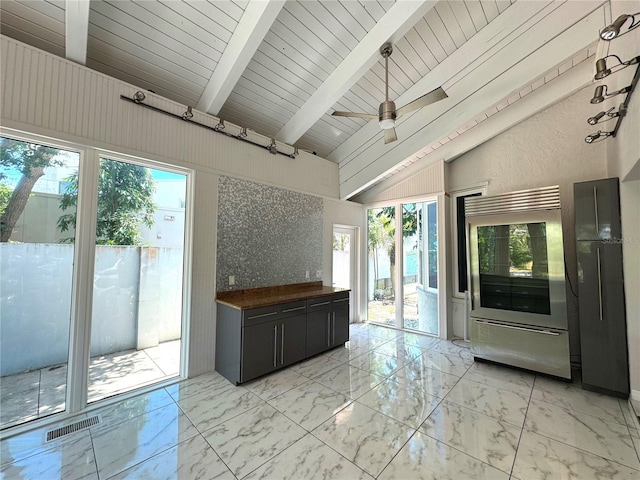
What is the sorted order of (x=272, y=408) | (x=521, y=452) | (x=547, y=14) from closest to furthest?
(x=521, y=452), (x=272, y=408), (x=547, y=14)

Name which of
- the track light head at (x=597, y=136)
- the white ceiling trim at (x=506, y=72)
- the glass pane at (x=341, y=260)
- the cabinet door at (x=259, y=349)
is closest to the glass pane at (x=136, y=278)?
the cabinet door at (x=259, y=349)

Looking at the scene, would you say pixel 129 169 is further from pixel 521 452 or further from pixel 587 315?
pixel 587 315

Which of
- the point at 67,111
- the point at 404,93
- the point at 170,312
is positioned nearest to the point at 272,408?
the point at 170,312

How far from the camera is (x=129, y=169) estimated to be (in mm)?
Result: 2752

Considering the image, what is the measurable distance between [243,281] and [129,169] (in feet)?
5.81

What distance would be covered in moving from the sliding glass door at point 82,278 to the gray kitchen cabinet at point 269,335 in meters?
0.56

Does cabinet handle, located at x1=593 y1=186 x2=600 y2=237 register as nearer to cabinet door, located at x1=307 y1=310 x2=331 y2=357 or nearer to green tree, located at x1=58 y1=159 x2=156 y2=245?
cabinet door, located at x1=307 y1=310 x2=331 y2=357

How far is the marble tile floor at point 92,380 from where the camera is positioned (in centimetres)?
Answer: 216

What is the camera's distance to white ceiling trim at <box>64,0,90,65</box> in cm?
199

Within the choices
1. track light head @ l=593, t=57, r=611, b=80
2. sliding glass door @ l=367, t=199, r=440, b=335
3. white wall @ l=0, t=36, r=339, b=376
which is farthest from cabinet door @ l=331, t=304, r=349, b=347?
track light head @ l=593, t=57, r=611, b=80

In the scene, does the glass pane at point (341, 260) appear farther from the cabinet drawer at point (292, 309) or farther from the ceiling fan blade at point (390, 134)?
the ceiling fan blade at point (390, 134)

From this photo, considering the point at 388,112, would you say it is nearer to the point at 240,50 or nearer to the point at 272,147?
the point at 240,50

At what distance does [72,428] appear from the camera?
7.11 ft

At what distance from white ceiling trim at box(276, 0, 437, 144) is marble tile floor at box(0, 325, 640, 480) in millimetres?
3264
